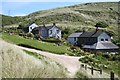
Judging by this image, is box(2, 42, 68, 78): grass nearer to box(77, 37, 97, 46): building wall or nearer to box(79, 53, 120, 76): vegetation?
box(79, 53, 120, 76): vegetation

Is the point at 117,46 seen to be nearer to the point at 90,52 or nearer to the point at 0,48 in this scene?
the point at 90,52

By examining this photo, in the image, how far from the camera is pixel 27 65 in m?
2.87

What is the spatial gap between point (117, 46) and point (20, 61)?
4.17 metres

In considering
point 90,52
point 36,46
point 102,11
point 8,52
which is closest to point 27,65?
point 8,52

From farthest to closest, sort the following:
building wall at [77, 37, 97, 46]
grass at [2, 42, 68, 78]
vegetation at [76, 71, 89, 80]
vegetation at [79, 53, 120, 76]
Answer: building wall at [77, 37, 97, 46] < vegetation at [79, 53, 120, 76] < vegetation at [76, 71, 89, 80] < grass at [2, 42, 68, 78]

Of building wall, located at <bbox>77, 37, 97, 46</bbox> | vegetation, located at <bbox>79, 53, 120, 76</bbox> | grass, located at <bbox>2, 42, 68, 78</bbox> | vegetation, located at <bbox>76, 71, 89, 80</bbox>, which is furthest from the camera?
building wall, located at <bbox>77, 37, 97, 46</bbox>

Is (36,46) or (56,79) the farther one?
(36,46)

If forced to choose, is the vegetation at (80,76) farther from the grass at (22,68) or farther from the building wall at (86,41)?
the building wall at (86,41)

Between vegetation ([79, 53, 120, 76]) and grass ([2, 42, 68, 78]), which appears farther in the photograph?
vegetation ([79, 53, 120, 76])

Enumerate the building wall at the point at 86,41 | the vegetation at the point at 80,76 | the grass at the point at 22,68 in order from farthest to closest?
the building wall at the point at 86,41 < the vegetation at the point at 80,76 < the grass at the point at 22,68

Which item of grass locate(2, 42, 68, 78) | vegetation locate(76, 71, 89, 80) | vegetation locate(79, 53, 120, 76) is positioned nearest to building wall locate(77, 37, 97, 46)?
vegetation locate(79, 53, 120, 76)

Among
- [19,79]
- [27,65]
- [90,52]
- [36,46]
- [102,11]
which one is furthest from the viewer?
[102,11]

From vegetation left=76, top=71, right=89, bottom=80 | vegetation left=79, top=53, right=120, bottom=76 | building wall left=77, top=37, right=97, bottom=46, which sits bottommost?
vegetation left=79, top=53, right=120, bottom=76

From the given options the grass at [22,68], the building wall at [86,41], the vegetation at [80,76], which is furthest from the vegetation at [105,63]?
the grass at [22,68]
